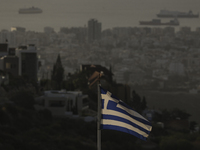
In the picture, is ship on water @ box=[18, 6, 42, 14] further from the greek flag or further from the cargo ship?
the greek flag

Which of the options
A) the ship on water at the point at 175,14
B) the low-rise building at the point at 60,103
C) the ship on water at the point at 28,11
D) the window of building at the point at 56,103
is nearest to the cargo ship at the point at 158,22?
the ship on water at the point at 175,14

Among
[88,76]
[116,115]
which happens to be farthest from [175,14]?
[116,115]

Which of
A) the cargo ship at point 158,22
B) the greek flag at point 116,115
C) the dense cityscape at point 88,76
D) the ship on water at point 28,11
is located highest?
the ship on water at point 28,11

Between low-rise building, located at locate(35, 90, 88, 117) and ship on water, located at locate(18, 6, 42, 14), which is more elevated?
ship on water, located at locate(18, 6, 42, 14)

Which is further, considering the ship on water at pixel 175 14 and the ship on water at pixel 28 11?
the ship on water at pixel 175 14

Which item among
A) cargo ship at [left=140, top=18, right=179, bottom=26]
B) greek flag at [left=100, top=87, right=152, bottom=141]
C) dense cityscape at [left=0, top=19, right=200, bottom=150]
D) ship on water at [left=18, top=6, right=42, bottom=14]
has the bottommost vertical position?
dense cityscape at [left=0, top=19, right=200, bottom=150]

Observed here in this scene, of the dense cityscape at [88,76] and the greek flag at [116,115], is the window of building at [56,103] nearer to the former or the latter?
the dense cityscape at [88,76]

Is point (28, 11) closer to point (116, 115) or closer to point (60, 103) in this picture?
point (60, 103)

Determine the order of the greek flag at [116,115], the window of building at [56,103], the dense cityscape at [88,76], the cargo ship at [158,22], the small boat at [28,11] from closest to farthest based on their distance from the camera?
the greek flag at [116,115] < the dense cityscape at [88,76] < the window of building at [56,103] < the small boat at [28,11] < the cargo ship at [158,22]

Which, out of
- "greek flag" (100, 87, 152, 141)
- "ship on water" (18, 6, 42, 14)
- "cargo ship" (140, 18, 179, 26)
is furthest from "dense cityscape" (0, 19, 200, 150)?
"greek flag" (100, 87, 152, 141)
